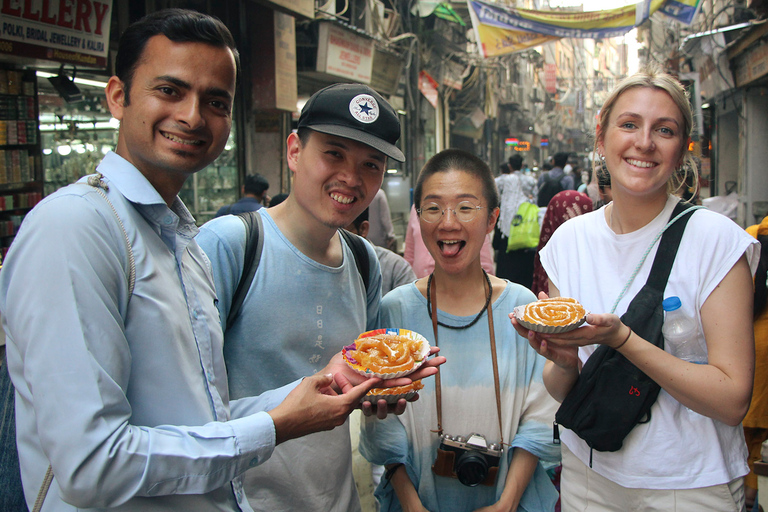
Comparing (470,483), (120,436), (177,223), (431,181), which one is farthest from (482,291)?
(120,436)

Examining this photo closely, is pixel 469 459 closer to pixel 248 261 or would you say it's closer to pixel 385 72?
pixel 248 261

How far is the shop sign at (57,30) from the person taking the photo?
512 cm

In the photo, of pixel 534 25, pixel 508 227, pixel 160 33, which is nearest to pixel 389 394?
pixel 160 33

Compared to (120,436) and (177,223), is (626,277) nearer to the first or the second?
(177,223)

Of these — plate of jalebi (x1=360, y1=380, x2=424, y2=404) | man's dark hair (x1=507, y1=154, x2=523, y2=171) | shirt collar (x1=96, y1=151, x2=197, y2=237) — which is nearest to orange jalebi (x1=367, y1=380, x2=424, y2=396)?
plate of jalebi (x1=360, y1=380, x2=424, y2=404)

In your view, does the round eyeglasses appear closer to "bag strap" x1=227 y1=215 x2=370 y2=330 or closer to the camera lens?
"bag strap" x1=227 y1=215 x2=370 y2=330

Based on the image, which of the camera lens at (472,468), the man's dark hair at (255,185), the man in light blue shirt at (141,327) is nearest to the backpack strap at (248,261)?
the man in light blue shirt at (141,327)

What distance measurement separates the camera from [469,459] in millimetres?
2148

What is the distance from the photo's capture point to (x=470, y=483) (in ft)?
7.08

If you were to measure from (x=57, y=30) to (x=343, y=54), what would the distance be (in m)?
6.63

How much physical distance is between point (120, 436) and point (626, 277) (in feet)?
6.05

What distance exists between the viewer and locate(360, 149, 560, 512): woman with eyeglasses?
7.40 ft

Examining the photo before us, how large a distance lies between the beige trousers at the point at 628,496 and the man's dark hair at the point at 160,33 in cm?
208

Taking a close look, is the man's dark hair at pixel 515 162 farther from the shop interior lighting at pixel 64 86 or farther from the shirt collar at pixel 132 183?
the shirt collar at pixel 132 183
